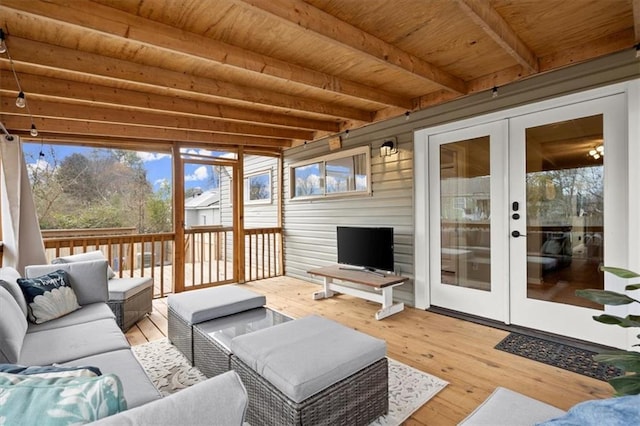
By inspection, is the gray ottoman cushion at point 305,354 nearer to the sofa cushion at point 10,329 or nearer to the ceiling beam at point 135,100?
the sofa cushion at point 10,329

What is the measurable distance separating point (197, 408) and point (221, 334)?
5.56 ft

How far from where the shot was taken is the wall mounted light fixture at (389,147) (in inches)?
165

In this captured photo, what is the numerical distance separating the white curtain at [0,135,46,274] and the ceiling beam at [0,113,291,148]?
1.23 feet

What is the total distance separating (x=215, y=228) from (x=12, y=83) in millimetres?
3035

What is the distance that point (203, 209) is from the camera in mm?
5285

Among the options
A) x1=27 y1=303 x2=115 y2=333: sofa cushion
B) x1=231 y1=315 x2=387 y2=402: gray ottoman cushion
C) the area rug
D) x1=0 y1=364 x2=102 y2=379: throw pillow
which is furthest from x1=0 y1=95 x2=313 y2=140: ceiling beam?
x1=0 y1=364 x2=102 y2=379: throw pillow

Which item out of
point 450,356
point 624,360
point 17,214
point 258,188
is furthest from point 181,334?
point 258,188

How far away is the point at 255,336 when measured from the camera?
2.00 meters

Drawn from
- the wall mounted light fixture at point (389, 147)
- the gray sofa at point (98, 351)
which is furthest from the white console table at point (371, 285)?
the gray sofa at point (98, 351)

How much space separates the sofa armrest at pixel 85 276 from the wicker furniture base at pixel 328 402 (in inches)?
67.9

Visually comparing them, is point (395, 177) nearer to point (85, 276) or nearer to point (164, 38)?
point (164, 38)

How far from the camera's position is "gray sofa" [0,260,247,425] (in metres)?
0.74

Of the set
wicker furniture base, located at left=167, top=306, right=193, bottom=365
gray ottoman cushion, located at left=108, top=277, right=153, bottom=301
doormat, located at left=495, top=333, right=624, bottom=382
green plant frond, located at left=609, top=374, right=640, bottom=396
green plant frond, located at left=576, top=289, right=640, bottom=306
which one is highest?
green plant frond, located at left=576, top=289, right=640, bottom=306

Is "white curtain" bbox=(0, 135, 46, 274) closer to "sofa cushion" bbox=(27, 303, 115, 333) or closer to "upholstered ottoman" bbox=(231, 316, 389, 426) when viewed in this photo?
"sofa cushion" bbox=(27, 303, 115, 333)
